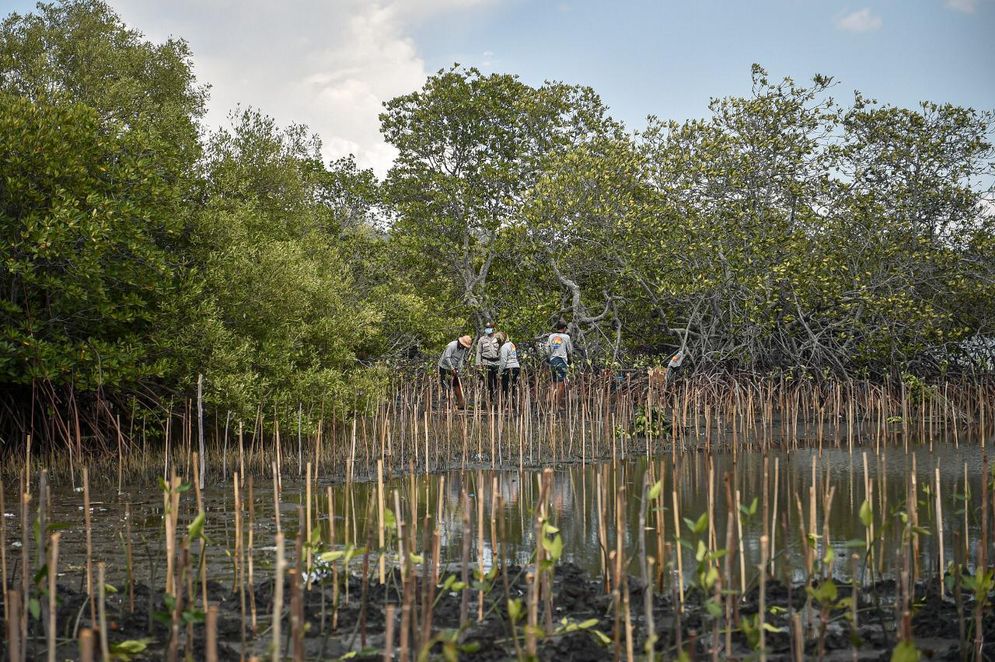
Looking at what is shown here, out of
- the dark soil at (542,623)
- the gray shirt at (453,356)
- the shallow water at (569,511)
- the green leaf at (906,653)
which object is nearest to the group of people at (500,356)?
the gray shirt at (453,356)

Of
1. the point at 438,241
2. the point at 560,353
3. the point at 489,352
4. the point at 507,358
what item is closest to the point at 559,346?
the point at 560,353

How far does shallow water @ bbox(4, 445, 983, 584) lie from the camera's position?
22.4 ft

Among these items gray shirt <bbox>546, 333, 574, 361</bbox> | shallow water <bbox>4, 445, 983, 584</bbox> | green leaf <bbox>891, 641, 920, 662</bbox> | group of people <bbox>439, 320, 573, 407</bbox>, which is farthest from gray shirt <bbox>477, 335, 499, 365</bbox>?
green leaf <bbox>891, 641, 920, 662</bbox>

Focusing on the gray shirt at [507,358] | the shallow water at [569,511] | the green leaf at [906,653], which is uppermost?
the gray shirt at [507,358]

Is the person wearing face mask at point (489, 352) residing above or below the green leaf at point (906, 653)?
above

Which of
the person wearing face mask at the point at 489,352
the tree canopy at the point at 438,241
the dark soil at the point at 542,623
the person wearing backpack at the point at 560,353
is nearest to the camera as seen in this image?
the dark soil at the point at 542,623

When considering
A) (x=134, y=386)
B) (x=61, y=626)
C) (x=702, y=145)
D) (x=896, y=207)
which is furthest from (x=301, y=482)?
(x=896, y=207)

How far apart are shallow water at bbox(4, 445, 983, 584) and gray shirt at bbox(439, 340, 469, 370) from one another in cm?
622

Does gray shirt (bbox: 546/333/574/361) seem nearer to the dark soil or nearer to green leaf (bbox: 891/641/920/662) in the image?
the dark soil

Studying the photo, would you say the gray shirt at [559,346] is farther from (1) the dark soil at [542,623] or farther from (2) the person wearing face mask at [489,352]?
(1) the dark soil at [542,623]

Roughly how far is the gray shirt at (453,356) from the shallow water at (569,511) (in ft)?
20.4

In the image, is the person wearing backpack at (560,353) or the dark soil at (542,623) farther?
the person wearing backpack at (560,353)

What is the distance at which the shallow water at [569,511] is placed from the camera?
682 centimetres

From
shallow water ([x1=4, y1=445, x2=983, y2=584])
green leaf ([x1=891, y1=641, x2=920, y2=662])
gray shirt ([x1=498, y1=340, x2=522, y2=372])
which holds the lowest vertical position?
shallow water ([x1=4, y1=445, x2=983, y2=584])
